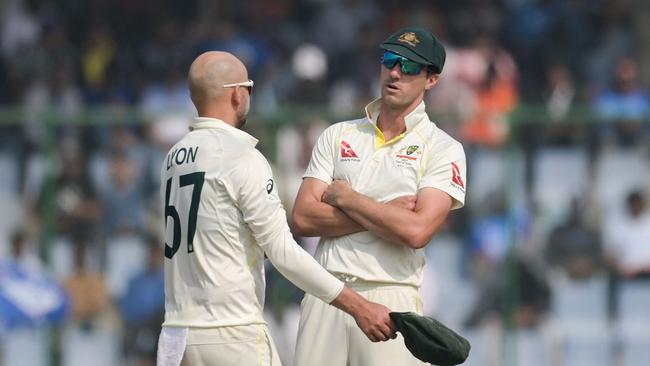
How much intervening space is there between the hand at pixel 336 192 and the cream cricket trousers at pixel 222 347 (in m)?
0.89

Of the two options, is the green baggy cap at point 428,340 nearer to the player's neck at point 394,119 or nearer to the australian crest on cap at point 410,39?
the player's neck at point 394,119

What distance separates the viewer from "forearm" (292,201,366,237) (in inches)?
262

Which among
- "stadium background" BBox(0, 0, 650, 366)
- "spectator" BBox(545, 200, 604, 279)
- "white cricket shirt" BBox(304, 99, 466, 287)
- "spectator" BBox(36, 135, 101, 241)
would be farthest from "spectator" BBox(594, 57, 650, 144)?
"white cricket shirt" BBox(304, 99, 466, 287)

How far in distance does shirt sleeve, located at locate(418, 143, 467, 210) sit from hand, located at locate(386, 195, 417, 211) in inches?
2.8

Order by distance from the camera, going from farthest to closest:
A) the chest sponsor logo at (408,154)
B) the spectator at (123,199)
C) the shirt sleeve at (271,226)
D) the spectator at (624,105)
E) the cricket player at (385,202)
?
1. the spectator at (123,199)
2. the spectator at (624,105)
3. the chest sponsor logo at (408,154)
4. the cricket player at (385,202)
5. the shirt sleeve at (271,226)

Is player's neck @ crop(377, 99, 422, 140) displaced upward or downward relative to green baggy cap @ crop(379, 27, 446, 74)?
downward

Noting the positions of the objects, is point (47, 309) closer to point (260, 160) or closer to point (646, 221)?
point (646, 221)

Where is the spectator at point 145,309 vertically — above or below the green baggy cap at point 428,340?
below

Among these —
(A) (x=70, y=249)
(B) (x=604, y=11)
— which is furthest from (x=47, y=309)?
(B) (x=604, y=11)

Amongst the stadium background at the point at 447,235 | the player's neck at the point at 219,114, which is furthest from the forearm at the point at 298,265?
the stadium background at the point at 447,235

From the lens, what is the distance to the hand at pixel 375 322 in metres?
6.08

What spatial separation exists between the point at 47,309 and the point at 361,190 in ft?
19.5

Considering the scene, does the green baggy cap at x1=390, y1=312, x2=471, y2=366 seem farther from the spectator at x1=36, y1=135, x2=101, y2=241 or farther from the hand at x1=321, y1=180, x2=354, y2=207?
the spectator at x1=36, y1=135, x2=101, y2=241

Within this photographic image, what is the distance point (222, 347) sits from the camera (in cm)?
597
